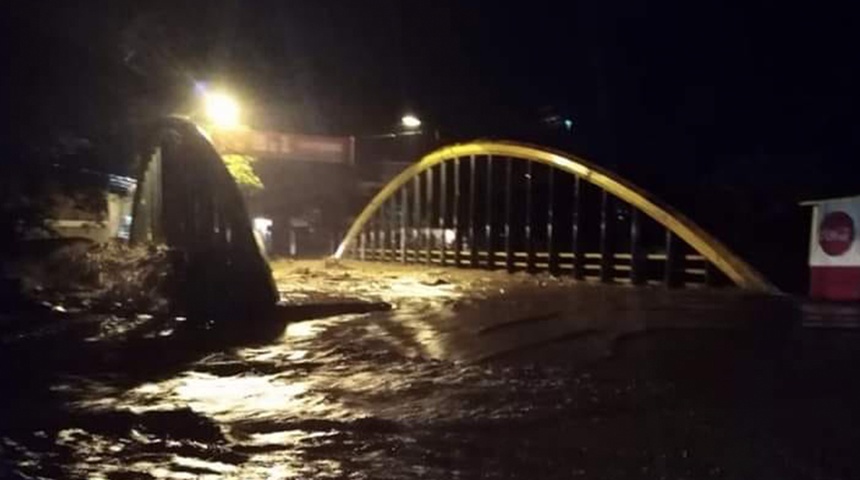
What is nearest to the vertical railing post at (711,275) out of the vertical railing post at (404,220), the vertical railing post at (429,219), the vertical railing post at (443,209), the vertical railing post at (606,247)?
the vertical railing post at (606,247)

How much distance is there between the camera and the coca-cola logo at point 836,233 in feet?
35.9

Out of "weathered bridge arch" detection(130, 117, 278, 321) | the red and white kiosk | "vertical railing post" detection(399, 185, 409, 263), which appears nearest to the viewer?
"weathered bridge arch" detection(130, 117, 278, 321)

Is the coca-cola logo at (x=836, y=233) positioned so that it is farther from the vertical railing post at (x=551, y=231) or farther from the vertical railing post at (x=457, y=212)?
the vertical railing post at (x=457, y=212)

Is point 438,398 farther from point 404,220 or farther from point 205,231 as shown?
point 404,220

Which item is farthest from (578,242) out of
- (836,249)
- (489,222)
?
(836,249)

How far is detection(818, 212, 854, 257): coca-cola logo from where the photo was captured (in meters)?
A: 10.9

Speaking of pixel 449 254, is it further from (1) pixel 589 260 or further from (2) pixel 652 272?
(2) pixel 652 272

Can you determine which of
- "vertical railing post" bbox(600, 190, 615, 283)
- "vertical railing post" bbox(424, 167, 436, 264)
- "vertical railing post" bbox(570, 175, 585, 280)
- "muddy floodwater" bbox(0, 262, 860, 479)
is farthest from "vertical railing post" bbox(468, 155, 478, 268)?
"muddy floodwater" bbox(0, 262, 860, 479)

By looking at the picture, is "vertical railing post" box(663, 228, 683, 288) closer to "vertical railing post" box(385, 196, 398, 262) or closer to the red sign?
"vertical railing post" box(385, 196, 398, 262)

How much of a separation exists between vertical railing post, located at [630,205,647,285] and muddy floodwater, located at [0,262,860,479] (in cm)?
800

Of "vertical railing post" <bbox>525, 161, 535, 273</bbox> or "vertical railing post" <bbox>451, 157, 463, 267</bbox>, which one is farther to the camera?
"vertical railing post" <bbox>451, 157, 463, 267</bbox>

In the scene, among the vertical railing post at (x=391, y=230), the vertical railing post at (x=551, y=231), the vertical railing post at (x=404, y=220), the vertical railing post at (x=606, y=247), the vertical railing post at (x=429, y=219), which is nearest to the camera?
the vertical railing post at (x=606, y=247)

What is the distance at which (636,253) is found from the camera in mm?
18734

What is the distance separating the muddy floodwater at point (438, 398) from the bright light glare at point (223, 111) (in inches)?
691
